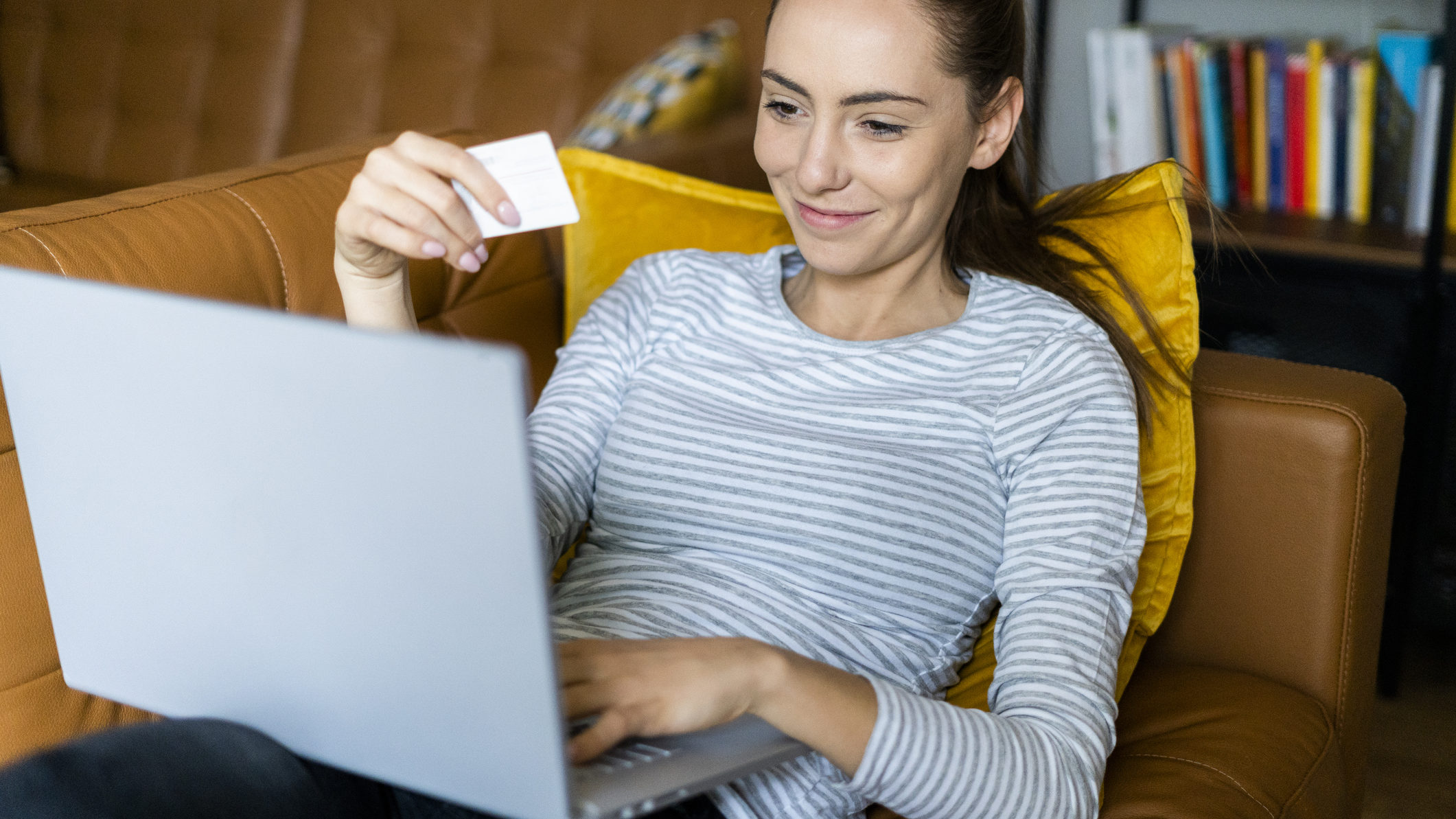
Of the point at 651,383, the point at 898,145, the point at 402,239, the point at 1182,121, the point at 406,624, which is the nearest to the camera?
the point at 406,624

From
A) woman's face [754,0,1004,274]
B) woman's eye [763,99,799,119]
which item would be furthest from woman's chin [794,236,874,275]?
woman's eye [763,99,799,119]

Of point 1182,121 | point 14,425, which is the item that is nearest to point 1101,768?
point 14,425

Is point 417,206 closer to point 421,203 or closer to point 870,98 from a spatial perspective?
point 421,203

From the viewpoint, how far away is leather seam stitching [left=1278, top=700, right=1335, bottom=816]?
98 cm

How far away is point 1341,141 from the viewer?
1.93 m

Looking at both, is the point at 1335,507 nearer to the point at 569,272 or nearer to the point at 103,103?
the point at 569,272

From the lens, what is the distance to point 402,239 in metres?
0.85

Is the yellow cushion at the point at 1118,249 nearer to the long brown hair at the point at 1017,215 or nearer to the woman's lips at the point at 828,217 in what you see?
the long brown hair at the point at 1017,215

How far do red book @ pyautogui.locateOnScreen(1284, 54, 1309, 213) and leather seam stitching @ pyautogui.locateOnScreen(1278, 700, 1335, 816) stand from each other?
1.18m

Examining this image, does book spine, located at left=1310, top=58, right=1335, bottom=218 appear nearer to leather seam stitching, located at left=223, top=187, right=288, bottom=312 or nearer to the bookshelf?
the bookshelf

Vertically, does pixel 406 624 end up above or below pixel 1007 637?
above

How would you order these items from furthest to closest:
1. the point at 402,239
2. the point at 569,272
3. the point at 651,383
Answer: the point at 569,272
the point at 651,383
the point at 402,239

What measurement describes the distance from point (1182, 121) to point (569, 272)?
1.19 metres

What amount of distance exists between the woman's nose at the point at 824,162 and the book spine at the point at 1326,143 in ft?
4.11
